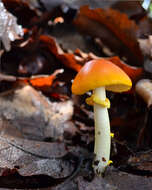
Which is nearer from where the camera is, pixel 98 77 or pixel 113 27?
pixel 98 77

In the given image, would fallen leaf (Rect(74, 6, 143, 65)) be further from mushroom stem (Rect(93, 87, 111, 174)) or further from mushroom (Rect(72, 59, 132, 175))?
mushroom stem (Rect(93, 87, 111, 174))

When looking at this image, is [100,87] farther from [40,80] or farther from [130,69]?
[40,80]

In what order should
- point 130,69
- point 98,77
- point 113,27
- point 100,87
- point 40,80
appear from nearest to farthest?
point 98,77, point 100,87, point 130,69, point 40,80, point 113,27

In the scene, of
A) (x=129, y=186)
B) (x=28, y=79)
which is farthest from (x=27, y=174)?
(x=28, y=79)

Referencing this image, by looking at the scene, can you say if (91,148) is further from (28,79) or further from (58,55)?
(58,55)

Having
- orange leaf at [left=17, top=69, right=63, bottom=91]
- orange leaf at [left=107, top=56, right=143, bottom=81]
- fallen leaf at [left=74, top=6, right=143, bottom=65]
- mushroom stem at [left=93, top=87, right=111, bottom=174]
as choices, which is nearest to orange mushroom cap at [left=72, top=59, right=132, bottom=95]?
mushroom stem at [left=93, top=87, right=111, bottom=174]

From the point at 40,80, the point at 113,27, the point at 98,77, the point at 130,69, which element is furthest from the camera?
the point at 113,27

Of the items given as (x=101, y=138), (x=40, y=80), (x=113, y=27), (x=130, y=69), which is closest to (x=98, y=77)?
(x=101, y=138)

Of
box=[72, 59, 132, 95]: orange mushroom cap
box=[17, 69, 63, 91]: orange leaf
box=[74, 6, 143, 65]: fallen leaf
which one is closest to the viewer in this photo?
box=[72, 59, 132, 95]: orange mushroom cap
